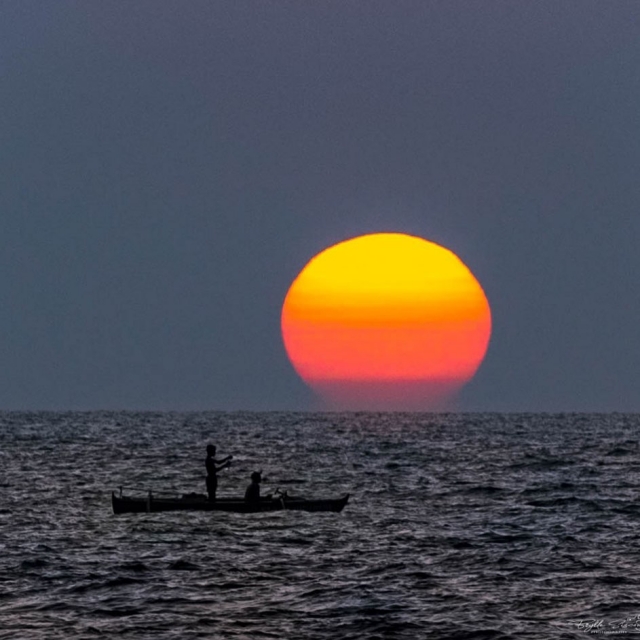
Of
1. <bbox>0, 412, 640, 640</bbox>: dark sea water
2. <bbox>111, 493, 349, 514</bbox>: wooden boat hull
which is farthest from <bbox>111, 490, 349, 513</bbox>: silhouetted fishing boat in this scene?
<bbox>0, 412, 640, 640</bbox>: dark sea water

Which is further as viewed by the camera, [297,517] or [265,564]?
[297,517]

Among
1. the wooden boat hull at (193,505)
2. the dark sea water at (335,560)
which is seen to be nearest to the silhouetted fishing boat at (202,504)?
the wooden boat hull at (193,505)

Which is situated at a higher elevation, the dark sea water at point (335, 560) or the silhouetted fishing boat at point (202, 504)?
the silhouetted fishing boat at point (202, 504)

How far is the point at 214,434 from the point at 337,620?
11916 cm

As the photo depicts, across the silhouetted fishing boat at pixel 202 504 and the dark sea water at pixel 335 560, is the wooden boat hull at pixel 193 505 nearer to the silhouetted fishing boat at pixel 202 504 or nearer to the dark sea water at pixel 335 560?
the silhouetted fishing boat at pixel 202 504

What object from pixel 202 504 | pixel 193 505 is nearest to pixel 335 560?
pixel 202 504

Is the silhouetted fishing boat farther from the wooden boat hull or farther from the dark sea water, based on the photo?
the dark sea water

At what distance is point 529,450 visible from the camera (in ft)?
338

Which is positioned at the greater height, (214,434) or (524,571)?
(214,434)

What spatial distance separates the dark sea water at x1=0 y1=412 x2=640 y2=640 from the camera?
28.2 metres

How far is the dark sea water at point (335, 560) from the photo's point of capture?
1109 inches

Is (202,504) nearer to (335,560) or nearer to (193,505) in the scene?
(193,505)

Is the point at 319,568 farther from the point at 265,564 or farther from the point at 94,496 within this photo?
the point at 94,496

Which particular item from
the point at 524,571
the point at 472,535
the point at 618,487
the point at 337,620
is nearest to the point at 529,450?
the point at 618,487
